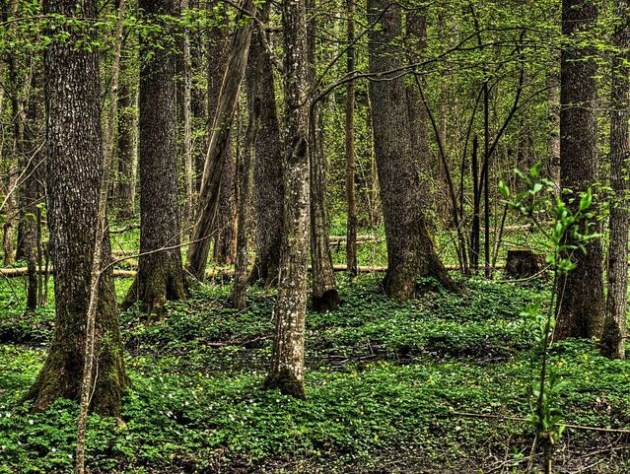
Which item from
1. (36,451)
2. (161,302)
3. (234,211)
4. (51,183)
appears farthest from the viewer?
(234,211)

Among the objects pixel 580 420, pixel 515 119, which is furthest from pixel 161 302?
pixel 515 119

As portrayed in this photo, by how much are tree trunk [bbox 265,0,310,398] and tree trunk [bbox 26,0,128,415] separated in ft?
7.14

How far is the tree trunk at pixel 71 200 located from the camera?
7.18 metres

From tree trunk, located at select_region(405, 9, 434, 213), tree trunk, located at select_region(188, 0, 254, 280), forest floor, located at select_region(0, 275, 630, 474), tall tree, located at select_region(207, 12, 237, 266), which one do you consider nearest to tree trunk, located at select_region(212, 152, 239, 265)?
tall tree, located at select_region(207, 12, 237, 266)

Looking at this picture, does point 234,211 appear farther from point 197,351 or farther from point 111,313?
point 111,313

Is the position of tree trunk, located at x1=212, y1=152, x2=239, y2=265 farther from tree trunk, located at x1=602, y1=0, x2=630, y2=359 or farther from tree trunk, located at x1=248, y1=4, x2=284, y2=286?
tree trunk, located at x1=602, y1=0, x2=630, y2=359

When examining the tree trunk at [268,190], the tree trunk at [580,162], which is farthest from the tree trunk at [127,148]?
the tree trunk at [580,162]

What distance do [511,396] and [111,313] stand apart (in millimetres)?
5088

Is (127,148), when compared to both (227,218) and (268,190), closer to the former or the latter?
(227,218)

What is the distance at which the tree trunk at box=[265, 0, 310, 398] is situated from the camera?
834cm

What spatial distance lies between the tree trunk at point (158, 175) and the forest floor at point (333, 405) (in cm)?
128

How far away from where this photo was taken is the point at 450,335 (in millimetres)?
12312

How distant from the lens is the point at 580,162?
37.5 feet

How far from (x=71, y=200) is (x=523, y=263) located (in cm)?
1411
